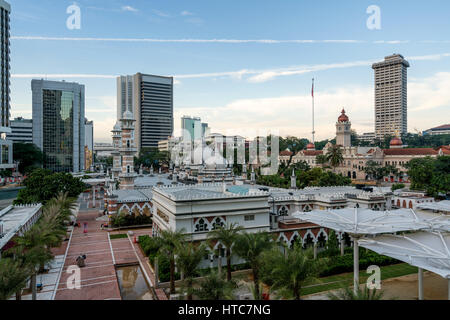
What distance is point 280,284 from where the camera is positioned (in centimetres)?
1570

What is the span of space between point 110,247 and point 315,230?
779 inches

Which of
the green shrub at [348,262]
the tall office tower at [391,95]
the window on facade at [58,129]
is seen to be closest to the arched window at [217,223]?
the green shrub at [348,262]

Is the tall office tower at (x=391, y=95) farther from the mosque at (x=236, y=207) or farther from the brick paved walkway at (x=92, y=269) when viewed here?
the brick paved walkway at (x=92, y=269)

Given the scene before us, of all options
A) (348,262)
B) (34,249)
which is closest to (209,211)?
(348,262)

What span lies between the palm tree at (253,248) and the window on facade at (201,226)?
5.70 metres

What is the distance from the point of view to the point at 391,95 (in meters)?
183

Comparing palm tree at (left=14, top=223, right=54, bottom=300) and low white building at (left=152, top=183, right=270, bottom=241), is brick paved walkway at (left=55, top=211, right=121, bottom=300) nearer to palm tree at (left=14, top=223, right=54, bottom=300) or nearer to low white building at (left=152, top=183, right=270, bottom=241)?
palm tree at (left=14, top=223, right=54, bottom=300)

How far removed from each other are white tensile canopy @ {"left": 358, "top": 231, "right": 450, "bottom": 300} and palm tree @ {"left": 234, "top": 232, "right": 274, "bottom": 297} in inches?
228

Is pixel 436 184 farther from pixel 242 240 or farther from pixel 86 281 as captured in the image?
pixel 86 281

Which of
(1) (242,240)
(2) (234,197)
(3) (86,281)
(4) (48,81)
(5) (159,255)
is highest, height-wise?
(4) (48,81)

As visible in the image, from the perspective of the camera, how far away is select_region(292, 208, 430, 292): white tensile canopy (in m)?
19.4

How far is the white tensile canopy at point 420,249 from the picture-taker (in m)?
15.5

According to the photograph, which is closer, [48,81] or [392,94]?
[48,81]
